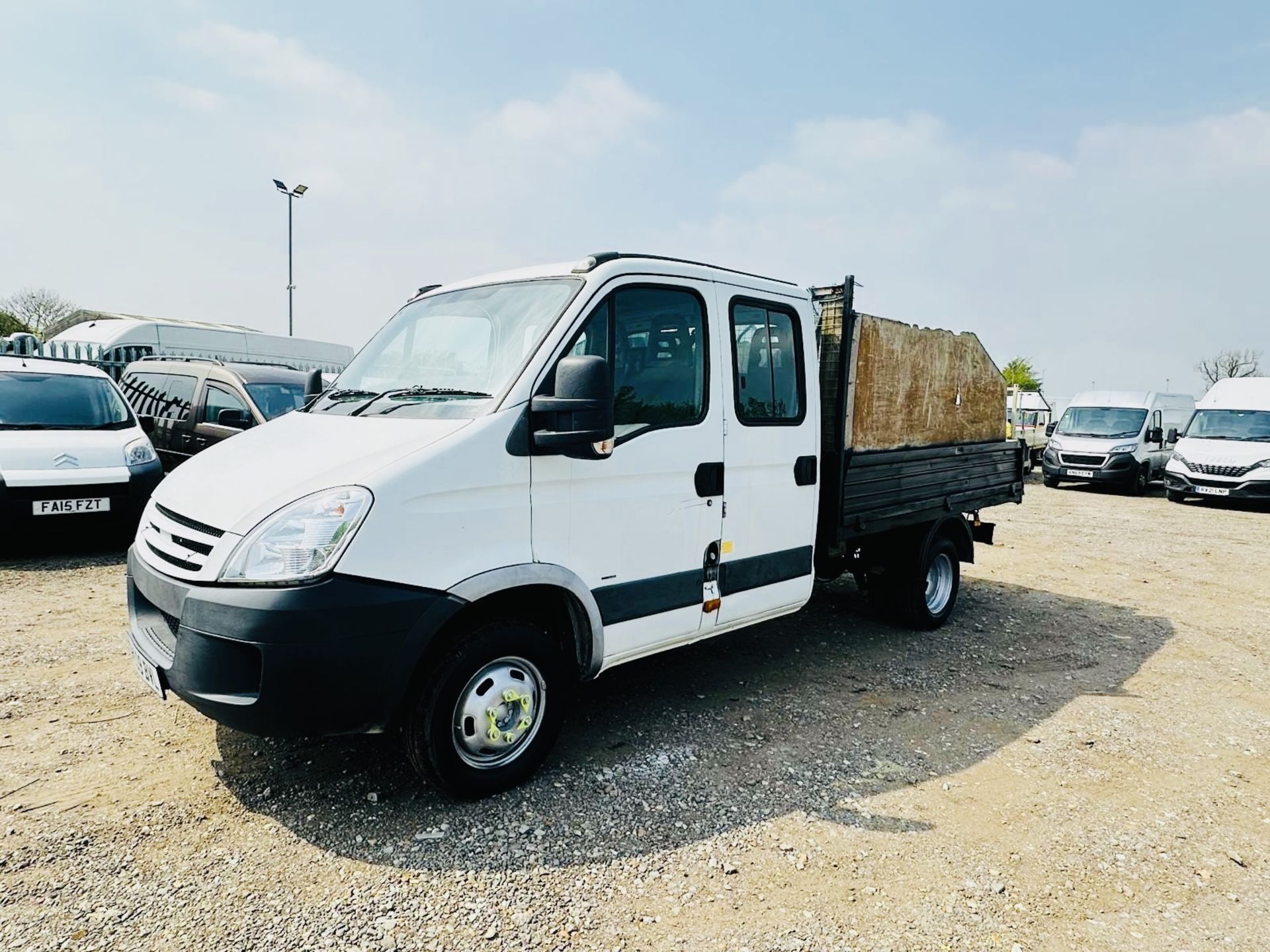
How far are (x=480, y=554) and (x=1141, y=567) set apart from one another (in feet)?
28.0

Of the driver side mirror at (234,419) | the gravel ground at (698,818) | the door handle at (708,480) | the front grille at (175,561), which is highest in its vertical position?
the driver side mirror at (234,419)

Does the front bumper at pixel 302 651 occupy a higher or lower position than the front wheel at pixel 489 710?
higher

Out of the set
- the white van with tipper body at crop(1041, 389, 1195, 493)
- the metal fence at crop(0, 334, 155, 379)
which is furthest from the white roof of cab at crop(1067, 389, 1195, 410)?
the metal fence at crop(0, 334, 155, 379)

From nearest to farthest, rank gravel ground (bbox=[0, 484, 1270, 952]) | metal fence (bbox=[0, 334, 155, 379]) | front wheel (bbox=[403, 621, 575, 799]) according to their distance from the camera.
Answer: gravel ground (bbox=[0, 484, 1270, 952])
front wheel (bbox=[403, 621, 575, 799])
metal fence (bbox=[0, 334, 155, 379])

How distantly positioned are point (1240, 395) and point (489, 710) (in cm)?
1794

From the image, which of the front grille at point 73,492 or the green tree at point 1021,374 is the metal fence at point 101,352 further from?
the green tree at point 1021,374

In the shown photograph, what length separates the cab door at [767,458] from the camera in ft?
13.2

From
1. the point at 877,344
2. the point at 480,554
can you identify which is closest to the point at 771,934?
the point at 480,554

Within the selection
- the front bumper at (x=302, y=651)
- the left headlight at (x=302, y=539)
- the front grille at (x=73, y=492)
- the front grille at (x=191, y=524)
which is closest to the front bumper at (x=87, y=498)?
the front grille at (x=73, y=492)

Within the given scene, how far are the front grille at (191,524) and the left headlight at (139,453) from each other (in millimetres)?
4915

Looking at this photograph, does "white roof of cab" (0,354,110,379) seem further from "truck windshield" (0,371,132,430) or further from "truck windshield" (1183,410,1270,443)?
"truck windshield" (1183,410,1270,443)

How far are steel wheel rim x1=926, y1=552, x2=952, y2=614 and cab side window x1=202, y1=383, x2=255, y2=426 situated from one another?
693 centimetres

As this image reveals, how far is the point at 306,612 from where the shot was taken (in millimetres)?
2674

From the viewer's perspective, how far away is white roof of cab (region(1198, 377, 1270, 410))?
15.3 m
